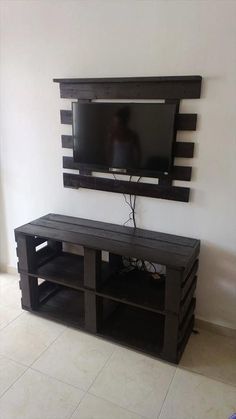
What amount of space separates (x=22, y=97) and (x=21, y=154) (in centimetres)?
44

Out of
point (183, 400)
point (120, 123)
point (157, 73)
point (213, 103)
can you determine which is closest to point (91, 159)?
point (120, 123)

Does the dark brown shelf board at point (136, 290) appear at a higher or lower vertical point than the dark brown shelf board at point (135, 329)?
higher

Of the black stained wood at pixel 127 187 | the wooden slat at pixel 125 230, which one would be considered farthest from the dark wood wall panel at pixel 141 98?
the wooden slat at pixel 125 230

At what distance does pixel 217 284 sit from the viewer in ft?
6.92

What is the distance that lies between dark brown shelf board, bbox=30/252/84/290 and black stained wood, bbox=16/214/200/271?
33cm

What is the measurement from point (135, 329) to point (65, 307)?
22.2 inches

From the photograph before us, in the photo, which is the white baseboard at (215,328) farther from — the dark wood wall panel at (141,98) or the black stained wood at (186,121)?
the black stained wood at (186,121)

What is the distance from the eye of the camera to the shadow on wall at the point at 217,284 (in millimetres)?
2047

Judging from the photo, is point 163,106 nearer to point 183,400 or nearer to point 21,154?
point 21,154

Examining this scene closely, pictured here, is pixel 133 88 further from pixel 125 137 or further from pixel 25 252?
pixel 25 252

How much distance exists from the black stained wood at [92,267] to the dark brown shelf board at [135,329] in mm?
355

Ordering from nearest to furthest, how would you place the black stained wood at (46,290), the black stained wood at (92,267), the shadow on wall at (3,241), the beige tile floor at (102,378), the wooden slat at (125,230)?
the beige tile floor at (102,378), the black stained wood at (92,267), the wooden slat at (125,230), the black stained wood at (46,290), the shadow on wall at (3,241)

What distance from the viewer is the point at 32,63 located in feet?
7.61

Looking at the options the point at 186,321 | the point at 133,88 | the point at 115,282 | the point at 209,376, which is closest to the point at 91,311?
the point at 115,282
